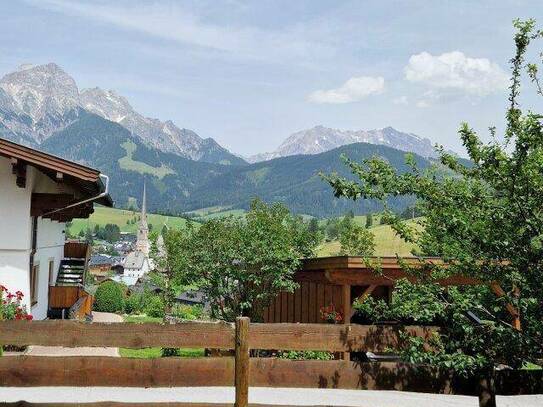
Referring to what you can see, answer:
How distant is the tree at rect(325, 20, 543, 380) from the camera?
5.82 m

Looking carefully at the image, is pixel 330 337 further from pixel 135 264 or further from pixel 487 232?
pixel 135 264

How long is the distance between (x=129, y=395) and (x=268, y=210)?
19512 millimetres

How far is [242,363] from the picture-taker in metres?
6.24

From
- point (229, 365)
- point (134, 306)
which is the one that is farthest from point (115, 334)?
point (134, 306)

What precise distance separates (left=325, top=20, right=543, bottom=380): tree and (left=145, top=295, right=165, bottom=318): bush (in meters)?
37.2

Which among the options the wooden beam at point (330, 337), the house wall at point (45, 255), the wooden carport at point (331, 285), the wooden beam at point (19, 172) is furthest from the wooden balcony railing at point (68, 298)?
the wooden beam at point (330, 337)

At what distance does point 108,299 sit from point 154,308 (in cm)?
324

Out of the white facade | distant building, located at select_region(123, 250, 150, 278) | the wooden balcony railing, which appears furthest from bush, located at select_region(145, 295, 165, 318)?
distant building, located at select_region(123, 250, 150, 278)

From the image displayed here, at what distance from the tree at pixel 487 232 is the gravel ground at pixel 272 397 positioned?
3298mm

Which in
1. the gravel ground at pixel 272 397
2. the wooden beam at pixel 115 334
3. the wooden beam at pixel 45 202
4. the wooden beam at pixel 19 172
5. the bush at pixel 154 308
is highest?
the wooden beam at pixel 19 172

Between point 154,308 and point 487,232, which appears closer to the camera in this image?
point 487,232

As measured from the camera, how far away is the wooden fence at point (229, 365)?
6.30m

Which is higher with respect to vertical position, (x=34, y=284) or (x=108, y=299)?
(x=34, y=284)

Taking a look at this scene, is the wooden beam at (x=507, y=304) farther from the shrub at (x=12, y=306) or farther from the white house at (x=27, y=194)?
the shrub at (x=12, y=306)
